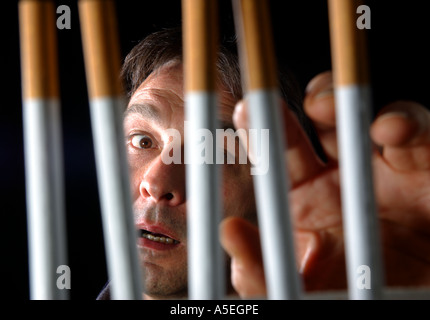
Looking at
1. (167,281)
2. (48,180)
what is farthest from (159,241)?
(48,180)

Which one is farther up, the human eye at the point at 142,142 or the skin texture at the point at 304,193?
the human eye at the point at 142,142

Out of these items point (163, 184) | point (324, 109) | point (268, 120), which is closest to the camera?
point (268, 120)

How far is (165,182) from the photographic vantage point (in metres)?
0.45

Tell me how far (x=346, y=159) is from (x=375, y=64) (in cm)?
21

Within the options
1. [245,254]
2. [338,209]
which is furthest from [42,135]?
[338,209]

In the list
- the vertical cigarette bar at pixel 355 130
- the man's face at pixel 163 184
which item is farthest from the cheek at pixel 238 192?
the vertical cigarette bar at pixel 355 130

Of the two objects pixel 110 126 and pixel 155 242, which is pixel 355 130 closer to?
pixel 110 126

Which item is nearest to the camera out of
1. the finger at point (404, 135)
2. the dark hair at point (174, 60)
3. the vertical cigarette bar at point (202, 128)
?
the vertical cigarette bar at point (202, 128)

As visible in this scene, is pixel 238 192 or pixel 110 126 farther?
pixel 238 192

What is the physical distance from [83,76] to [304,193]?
200 mm

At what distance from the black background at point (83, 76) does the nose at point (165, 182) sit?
5 cm

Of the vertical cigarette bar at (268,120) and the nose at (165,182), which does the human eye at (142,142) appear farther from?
the vertical cigarette bar at (268,120)

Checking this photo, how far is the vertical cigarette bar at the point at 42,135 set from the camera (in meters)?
0.21

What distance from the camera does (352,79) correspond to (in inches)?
7.9
